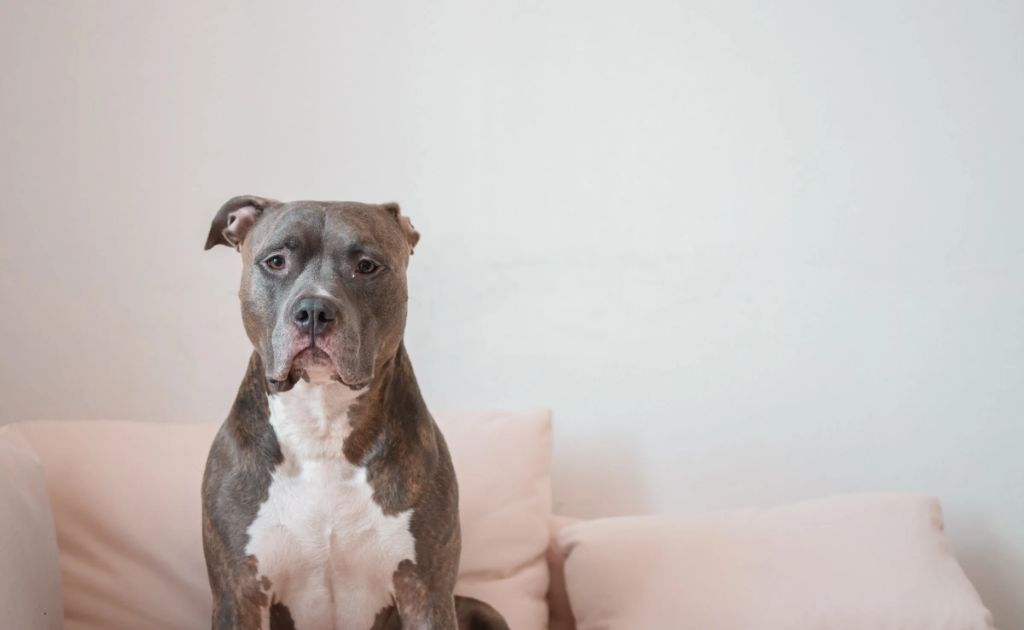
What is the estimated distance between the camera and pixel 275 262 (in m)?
1.73

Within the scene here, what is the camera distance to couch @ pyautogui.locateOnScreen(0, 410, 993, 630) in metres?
2.06

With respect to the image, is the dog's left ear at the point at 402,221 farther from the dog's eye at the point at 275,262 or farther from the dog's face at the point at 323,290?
the dog's eye at the point at 275,262

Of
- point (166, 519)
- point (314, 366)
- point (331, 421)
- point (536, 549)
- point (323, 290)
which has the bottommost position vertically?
point (536, 549)

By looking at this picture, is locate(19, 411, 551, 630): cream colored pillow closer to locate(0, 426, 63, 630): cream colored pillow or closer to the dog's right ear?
locate(0, 426, 63, 630): cream colored pillow

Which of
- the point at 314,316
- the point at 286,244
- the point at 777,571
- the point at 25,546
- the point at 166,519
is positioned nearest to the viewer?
the point at 314,316

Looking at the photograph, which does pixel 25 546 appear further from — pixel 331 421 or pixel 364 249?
pixel 364 249

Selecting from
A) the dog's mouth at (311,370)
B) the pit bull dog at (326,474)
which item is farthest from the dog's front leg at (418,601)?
the dog's mouth at (311,370)

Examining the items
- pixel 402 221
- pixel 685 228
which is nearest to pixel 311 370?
pixel 402 221

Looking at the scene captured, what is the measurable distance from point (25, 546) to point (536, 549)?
988mm

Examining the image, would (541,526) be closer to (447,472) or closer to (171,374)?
(447,472)

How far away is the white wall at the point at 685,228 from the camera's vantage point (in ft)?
8.79

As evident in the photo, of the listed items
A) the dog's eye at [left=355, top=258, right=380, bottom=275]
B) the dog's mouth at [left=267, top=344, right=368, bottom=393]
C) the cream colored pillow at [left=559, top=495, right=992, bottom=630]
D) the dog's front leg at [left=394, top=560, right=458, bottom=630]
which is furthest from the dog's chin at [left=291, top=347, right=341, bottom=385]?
the cream colored pillow at [left=559, top=495, right=992, bottom=630]

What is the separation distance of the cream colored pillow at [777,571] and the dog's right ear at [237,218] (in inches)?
37.8

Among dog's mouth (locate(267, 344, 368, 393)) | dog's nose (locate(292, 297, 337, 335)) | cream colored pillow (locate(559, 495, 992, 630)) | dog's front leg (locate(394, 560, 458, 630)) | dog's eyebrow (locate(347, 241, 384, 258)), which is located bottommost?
cream colored pillow (locate(559, 495, 992, 630))
